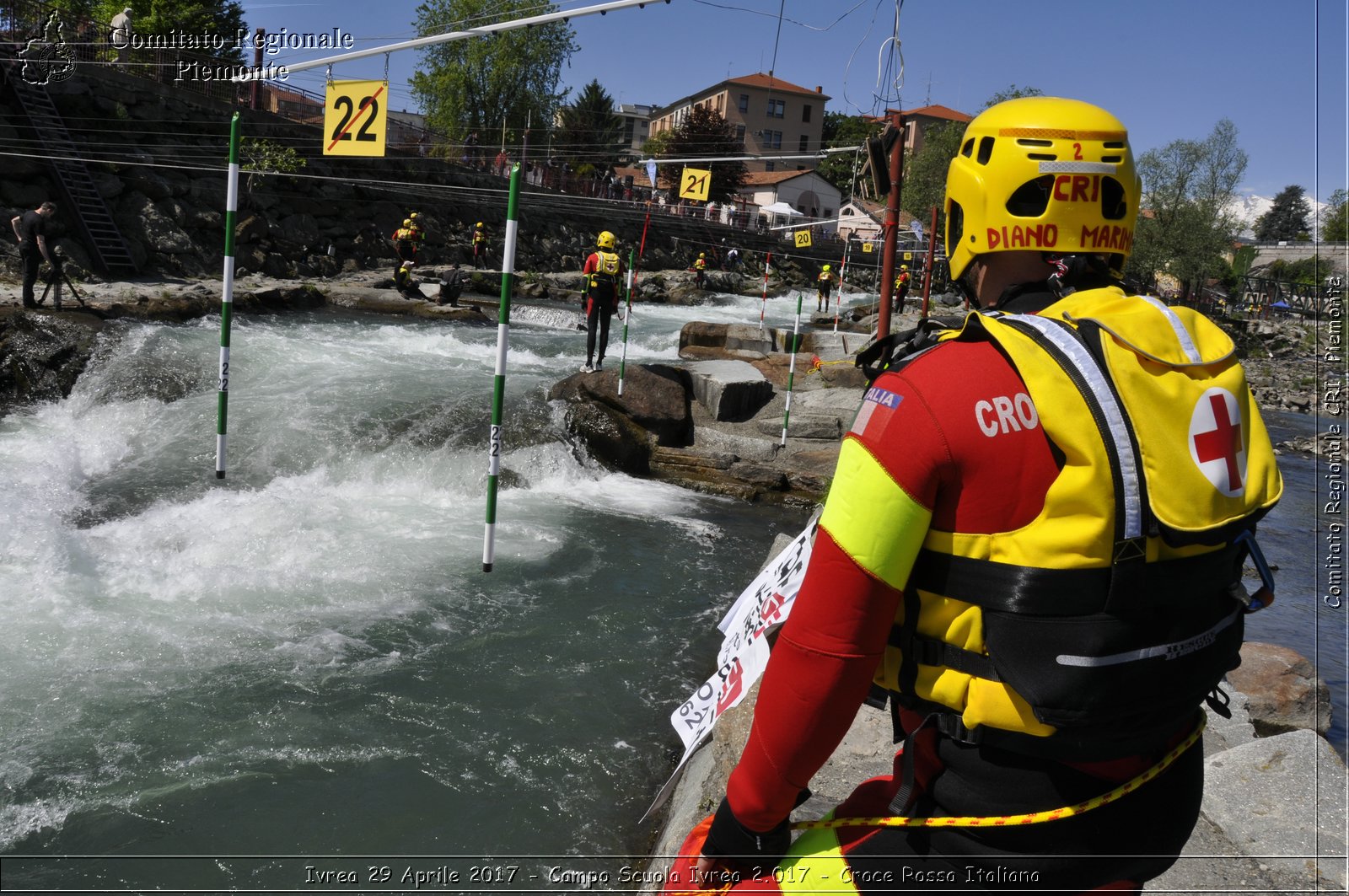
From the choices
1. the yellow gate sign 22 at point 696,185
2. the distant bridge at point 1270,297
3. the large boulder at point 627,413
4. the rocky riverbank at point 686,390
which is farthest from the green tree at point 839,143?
the large boulder at point 627,413

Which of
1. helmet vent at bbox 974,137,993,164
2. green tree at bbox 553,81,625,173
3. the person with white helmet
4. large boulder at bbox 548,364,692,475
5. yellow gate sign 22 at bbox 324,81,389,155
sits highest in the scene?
green tree at bbox 553,81,625,173

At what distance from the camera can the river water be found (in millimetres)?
3932

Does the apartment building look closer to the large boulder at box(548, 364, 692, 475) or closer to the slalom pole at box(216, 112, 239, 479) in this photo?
the large boulder at box(548, 364, 692, 475)

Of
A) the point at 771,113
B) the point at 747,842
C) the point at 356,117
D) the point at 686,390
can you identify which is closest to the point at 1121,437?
the point at 747,842

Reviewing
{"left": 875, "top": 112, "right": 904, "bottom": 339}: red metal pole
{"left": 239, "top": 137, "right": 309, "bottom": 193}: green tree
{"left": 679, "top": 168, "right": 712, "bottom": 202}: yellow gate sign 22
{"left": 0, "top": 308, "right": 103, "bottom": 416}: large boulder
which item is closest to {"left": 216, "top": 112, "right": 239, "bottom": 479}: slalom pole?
{"left": 0, "top": 308, "right": 103, "bottom": 416}: large boulder

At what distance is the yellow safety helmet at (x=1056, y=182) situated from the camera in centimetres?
151

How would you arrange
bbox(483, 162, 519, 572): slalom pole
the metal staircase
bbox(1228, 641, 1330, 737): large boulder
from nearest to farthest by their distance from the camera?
bbox(483, 162, 519, 572): slalom pole, bbox(1228, 641, 1330, 737): large boulder, the metal staircase

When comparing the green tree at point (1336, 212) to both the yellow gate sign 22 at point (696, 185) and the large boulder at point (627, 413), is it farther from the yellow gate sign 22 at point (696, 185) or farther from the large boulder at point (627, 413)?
the yellow gate sign 22 at point (696, 185)

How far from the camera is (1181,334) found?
1330 mm

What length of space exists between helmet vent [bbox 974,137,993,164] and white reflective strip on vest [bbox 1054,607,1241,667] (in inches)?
32.1

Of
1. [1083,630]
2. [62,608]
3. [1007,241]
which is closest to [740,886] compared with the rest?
[1083,630]

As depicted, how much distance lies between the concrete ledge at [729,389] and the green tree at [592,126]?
2016 inches

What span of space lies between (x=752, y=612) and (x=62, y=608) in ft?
15.8

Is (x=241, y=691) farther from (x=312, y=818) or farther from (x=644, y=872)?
(x=644, y=872)
